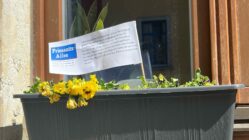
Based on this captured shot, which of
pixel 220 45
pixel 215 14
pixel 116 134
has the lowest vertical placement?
pixel 116 134

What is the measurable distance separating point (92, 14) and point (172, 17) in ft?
1.89

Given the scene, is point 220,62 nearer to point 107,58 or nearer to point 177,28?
point 177,28

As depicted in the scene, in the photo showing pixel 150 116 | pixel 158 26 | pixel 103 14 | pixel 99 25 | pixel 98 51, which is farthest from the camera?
pixel 158 26

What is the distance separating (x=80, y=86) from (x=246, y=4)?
146cm

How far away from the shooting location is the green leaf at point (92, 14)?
3.33 meters

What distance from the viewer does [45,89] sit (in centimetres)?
250

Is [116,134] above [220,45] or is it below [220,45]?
below

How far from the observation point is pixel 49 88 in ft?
8.16

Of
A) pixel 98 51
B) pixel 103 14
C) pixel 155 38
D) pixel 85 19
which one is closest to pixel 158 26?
pixel 155 38

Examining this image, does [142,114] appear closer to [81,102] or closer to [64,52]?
[81,102]

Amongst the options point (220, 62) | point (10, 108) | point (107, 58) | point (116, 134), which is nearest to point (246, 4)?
point (220, 62)

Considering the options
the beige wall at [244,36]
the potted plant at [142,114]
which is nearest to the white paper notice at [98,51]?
the potted plant at [142,114]

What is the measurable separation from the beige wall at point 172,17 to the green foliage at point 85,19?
7 centimetres

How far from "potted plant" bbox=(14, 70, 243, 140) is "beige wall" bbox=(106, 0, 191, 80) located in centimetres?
86
